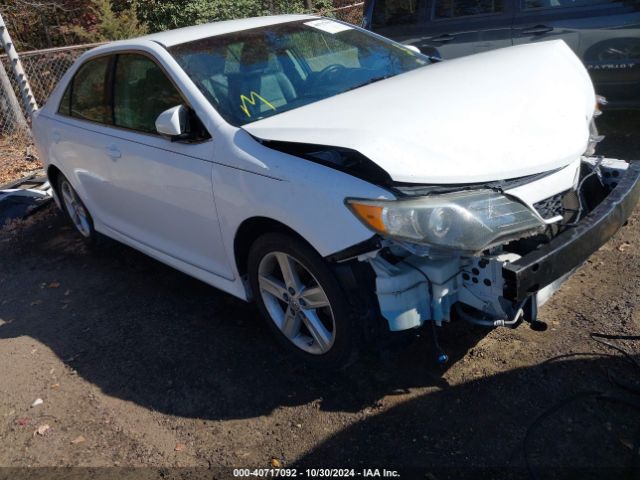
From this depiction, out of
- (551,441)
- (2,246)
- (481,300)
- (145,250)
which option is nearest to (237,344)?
(145,250)

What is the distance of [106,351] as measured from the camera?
3943 mm

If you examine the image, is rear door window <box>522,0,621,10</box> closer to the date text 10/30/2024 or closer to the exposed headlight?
the exposed headlight

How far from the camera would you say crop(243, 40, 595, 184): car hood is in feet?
8.98

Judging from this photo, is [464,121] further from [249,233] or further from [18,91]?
[18,91]

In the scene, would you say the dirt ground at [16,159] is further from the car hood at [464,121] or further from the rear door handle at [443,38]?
the car hood at [464,121]

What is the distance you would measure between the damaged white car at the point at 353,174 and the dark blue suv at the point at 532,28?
2.22m

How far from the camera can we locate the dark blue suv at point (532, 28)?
5.54 meters

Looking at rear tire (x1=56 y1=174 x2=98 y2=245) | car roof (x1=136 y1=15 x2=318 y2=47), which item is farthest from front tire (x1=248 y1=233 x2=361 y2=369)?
rear tire (x1=56 y1=174 x2=98 y2=245)

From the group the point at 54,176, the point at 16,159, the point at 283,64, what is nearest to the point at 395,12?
the point at 283,64

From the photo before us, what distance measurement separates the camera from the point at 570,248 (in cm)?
272

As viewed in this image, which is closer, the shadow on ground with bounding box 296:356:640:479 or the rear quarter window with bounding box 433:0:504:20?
the shadow on ground with bounding box 296:356:640:479

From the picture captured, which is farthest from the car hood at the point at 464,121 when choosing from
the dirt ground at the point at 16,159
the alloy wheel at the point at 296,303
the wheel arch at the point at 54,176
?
the dirt ground at the point at 16,159

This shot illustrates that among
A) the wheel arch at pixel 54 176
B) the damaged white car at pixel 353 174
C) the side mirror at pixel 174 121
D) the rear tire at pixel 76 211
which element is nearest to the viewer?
the damaged white car at pixel 353 174

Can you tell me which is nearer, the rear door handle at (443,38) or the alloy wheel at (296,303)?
the alloy wheel at (296,303)
